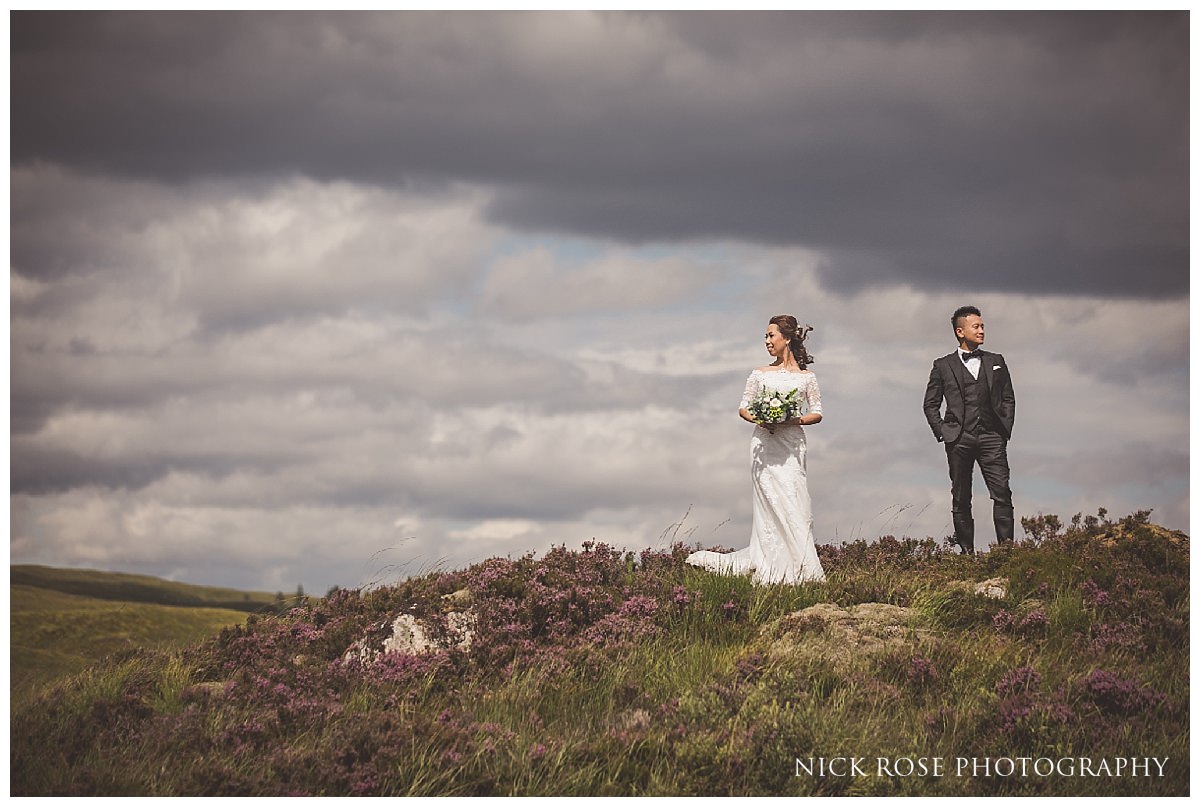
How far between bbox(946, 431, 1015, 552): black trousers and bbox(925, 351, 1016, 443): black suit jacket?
23 centimetres

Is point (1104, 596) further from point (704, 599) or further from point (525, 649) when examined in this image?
Answer: point (525, 649)

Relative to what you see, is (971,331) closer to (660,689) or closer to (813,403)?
(813,403)

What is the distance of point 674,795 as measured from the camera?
30.5 feet

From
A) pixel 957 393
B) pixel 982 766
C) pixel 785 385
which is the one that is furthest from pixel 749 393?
pixel 982 766

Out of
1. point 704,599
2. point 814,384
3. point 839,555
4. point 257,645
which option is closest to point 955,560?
point 839,555

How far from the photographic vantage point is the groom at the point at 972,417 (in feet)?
57.1

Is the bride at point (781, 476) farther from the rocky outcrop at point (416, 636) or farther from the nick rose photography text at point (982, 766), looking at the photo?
the nick rose photography text at point (982, 766)

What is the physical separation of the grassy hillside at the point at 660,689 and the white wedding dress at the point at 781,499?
2.02ft

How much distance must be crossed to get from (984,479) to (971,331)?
94.3 inches

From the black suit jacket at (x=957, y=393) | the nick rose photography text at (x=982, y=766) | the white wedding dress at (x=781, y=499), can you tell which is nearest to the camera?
the nick rose photography text at (x=982, y=766)

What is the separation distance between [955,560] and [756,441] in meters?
3.94

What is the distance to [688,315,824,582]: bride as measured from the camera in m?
15.6

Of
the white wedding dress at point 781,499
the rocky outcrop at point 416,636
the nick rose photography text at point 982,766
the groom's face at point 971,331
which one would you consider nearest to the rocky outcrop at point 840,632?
the white wedding dress at point 781,499

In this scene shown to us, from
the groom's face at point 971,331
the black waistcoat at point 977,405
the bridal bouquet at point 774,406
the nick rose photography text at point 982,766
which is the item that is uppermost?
the groom's face at point 971,331
